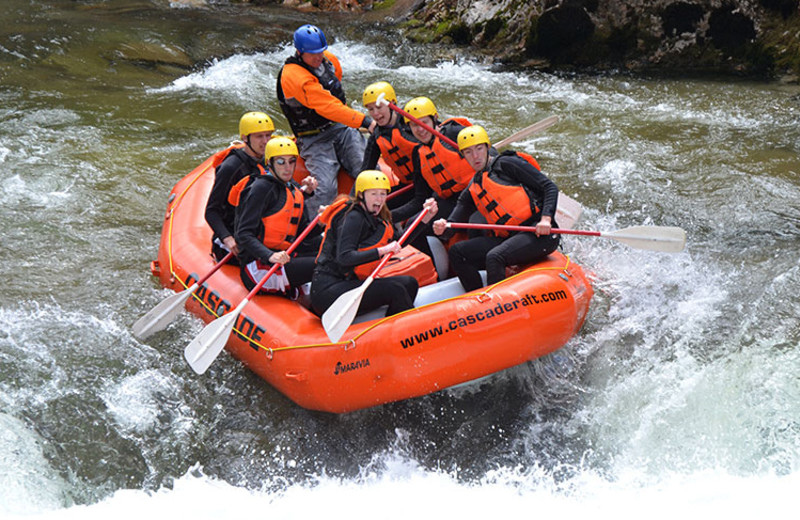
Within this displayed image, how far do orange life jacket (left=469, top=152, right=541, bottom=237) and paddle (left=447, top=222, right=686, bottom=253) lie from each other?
8 cm

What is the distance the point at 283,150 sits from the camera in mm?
4496

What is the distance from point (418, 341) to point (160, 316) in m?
1.66

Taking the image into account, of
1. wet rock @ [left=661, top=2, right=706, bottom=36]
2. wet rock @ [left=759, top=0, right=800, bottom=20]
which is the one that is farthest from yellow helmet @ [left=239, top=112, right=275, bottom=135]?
wet rock @ [left=759, top=0, right=800, bottom=20]

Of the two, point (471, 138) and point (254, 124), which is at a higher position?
point (471, 138)

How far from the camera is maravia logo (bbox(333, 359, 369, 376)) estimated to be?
4180 mm

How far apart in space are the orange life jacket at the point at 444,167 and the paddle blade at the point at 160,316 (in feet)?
5.64

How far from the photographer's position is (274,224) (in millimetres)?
4605

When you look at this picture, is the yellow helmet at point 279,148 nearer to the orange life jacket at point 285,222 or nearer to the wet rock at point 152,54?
the orange life jacket at point 285,222

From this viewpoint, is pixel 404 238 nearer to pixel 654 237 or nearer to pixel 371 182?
pixel 371 182

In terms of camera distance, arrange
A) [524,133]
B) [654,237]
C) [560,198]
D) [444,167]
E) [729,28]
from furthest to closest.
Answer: [729,28] → [524,133] → [560,198] → [444,167] → [654,237]

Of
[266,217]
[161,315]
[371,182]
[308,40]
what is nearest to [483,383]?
[371,182]

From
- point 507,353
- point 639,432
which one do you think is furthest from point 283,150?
point 639,432

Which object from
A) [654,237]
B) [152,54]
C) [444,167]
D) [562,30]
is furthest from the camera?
[152,54]

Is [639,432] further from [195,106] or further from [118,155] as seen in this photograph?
[195,106]
